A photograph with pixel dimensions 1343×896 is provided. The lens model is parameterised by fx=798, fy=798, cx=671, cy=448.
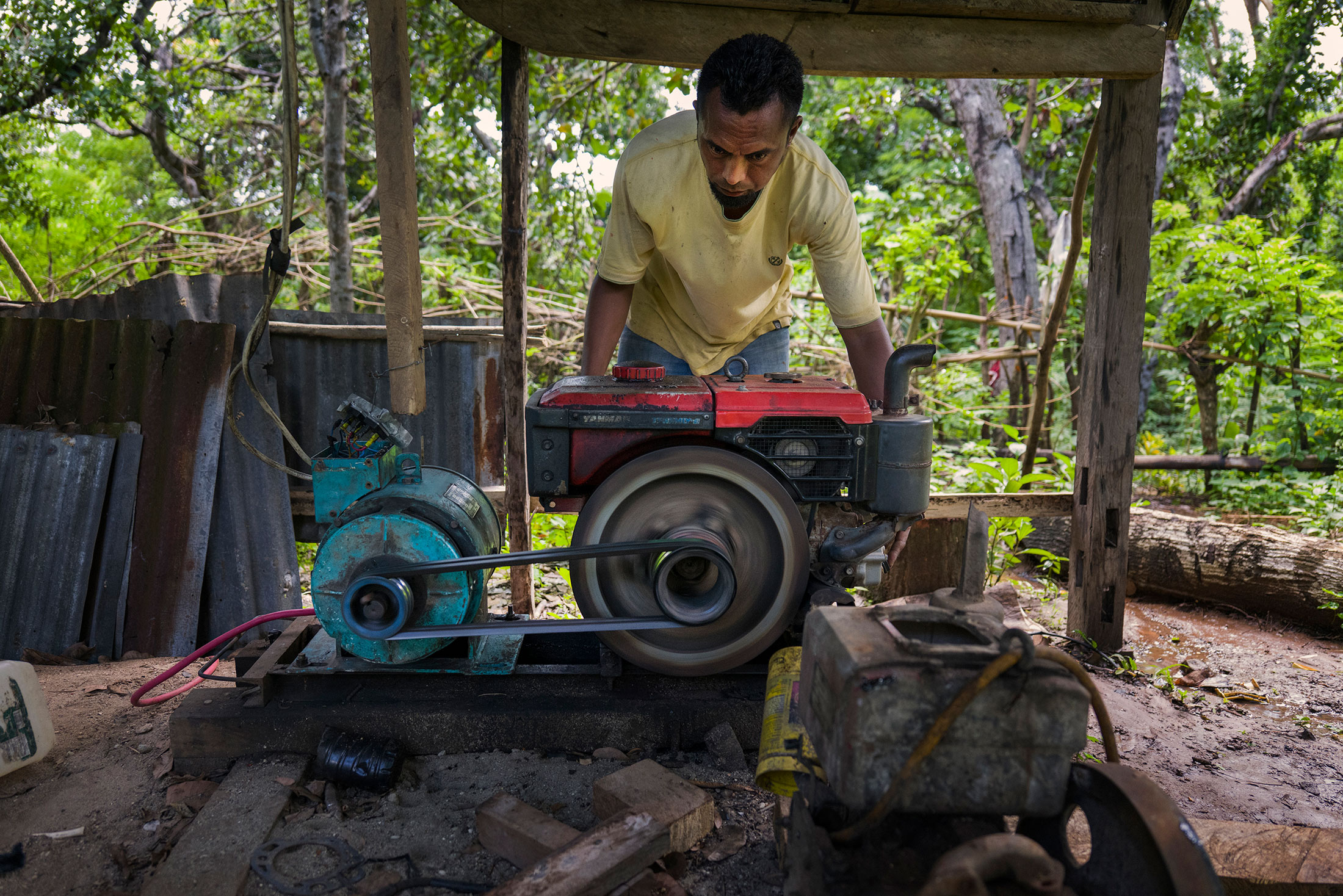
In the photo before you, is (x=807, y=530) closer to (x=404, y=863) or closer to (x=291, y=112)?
(x=404, y=863)

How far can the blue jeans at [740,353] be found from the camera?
128 inches

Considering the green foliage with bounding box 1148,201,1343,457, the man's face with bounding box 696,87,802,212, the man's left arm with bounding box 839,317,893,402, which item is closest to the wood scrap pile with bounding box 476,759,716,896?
the man's left arm with bounding box 839,317,893,402

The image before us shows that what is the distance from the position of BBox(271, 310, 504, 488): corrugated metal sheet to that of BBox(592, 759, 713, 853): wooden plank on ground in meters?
2.39

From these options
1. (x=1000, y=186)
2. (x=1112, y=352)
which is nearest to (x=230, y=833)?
(x=1112, y=352)

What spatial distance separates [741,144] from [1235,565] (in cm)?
379

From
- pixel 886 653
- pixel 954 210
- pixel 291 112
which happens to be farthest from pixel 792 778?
pixel 954 210

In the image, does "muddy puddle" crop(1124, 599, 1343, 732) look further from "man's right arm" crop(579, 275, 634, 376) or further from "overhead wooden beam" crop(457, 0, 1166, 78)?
"man's right arm" crop(579, 275, 634, 376)

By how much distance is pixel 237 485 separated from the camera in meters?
3.56

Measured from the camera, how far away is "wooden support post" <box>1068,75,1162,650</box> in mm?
3209

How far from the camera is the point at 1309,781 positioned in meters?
2.53

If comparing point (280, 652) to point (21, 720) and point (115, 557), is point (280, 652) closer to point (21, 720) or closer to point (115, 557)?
point (21, 720)

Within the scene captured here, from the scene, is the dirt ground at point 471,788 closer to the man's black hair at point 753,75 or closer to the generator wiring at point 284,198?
the generator wiring at point 284,198

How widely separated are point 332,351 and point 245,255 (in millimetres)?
3169

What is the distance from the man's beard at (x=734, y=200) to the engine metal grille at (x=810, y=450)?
82 centimetres
